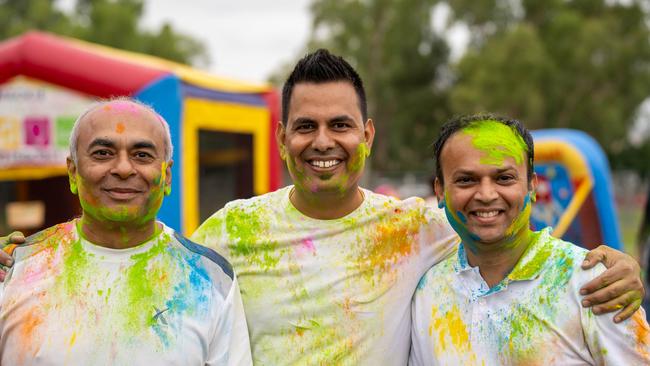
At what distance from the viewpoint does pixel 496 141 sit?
83.4 inches

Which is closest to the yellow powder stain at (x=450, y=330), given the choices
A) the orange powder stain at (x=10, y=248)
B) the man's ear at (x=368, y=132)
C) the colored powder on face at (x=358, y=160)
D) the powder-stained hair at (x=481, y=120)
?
the powder-stained hair at (x=481, y=120)

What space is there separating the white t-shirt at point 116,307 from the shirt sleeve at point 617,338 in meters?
1.01

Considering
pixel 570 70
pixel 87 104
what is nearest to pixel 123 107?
pixel 87 104

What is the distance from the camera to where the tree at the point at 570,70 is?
816 inches

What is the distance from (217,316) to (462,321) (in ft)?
2.46

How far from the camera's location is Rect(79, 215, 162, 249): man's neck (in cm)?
201

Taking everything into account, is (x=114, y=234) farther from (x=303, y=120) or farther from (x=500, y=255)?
(x=500, y=255)

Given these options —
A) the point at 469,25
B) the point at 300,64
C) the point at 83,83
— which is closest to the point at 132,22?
the point at 469,25

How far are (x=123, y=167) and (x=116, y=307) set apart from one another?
405 millimetres

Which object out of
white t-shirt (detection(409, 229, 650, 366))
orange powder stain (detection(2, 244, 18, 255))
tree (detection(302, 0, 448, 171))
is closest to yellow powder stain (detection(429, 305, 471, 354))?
white t-shirt (detection(409, 229, 650, 366))

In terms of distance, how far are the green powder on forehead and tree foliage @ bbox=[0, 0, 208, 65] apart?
60.7 ft

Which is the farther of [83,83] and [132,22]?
[132,22]

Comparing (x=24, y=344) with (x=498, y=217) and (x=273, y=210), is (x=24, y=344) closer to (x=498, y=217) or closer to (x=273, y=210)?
(x=273, y=210)

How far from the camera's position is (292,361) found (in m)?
2.15
